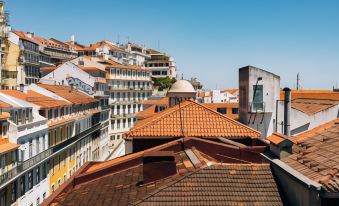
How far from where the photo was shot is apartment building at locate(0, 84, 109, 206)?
30.5m

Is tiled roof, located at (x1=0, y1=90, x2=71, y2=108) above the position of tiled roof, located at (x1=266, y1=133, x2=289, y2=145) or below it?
above

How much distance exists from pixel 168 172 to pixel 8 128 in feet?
69.4

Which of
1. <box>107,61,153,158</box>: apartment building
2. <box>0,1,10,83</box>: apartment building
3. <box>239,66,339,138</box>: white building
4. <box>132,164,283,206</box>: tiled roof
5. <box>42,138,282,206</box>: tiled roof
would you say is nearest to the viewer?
<box>132,164,283,206</box>: tiled roof

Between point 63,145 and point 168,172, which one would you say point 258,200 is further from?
point 63,145

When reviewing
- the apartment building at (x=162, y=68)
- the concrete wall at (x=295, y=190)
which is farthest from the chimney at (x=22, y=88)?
the apartment building at (x=162, y=68)

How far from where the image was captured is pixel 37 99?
39.2 meters

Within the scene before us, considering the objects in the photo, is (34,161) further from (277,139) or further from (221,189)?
(221,189)

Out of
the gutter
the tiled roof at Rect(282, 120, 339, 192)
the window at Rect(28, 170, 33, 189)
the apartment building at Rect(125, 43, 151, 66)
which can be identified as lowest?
the window at Rect(28, 170, 33, 189)

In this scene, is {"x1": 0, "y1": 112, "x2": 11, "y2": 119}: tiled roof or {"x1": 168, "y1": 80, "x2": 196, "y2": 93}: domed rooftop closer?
{"x1": 0, "y1": 112, "x2": 11, "y2": 119}: tiled roof

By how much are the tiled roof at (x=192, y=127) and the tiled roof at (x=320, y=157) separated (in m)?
6.03

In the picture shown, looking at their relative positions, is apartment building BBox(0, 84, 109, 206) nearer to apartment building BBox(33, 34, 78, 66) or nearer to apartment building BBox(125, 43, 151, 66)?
apartment building BBox(33, 34, 78, 66)

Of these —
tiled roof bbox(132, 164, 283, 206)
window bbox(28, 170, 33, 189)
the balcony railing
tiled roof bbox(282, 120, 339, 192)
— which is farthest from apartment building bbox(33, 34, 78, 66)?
tiled roof bbox(132, 164, 283, 206)

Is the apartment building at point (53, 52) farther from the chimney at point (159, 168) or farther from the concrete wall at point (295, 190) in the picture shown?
the concrete wall at point (295, 190)

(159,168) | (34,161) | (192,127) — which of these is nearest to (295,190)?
(159,168)
